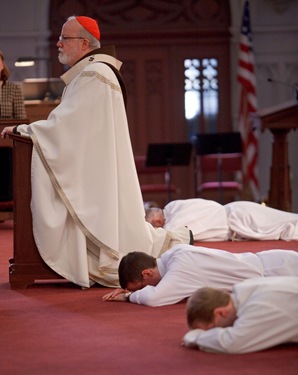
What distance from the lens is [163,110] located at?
16609 millimetres

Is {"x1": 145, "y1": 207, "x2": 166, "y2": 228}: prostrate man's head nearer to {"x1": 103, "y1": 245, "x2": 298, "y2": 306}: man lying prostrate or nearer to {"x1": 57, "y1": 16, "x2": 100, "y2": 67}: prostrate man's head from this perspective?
{"x1": 57, "y1": 16, "x2": 100, "y2": 67}: prostrate man's head

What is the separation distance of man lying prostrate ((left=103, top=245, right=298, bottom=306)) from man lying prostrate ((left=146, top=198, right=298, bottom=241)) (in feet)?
13.1

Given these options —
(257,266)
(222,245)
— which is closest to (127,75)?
(222,245)

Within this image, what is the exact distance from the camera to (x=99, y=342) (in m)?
4.64

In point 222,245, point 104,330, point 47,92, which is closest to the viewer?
point 104,330

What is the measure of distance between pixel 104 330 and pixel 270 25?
11.9m

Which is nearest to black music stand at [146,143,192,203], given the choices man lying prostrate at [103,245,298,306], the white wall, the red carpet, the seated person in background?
the white wall

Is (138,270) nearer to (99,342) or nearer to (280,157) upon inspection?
(99,342)

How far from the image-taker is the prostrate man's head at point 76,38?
679 cm

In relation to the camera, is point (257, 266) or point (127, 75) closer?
point (257, 266)

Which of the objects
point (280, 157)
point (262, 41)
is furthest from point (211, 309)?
point (262, 41)

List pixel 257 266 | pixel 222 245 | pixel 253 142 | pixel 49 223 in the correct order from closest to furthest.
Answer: pixel 257 266
pixel 49 223
pixel 222 245
pixel 253 142

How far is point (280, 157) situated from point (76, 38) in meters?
5.46

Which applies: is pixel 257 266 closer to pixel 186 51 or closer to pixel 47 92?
pixel 47 92
